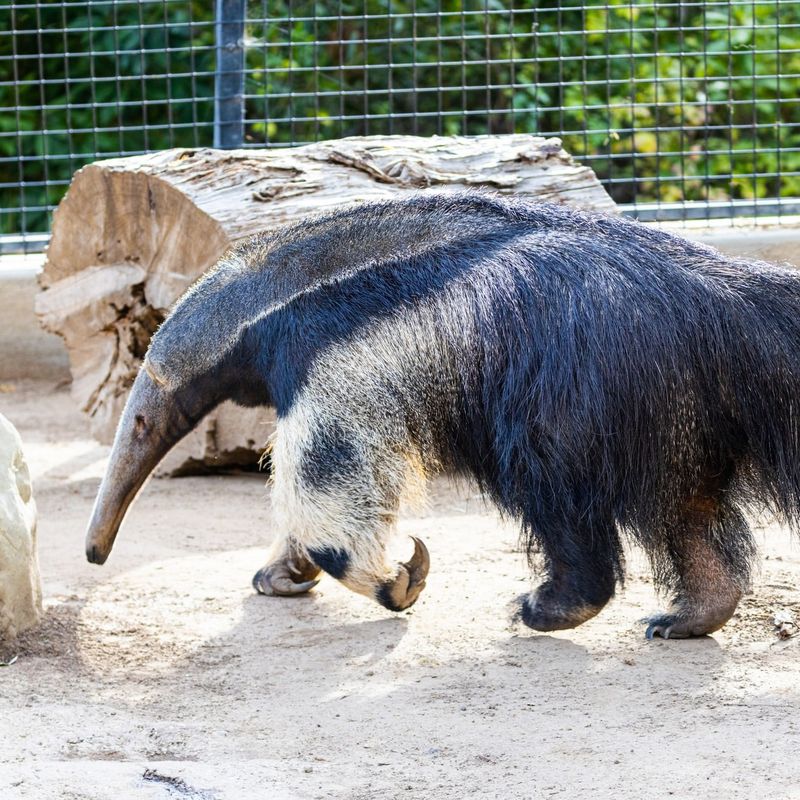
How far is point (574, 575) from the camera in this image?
161 inches

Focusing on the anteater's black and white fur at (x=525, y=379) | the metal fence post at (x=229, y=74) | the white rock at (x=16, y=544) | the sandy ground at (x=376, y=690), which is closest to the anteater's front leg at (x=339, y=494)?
the anteater's black and white fur at (x=525, y=379)

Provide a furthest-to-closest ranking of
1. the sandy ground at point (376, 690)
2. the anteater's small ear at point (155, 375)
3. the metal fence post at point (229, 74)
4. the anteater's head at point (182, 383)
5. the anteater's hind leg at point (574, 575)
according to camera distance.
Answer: the metal fence post at point (229, 74), the anteater's small ear at point (155, 375), the anteater's head at point (182, 383), the anteater's hind leg at point (574, 575), the sandy ground at point (376, 690)

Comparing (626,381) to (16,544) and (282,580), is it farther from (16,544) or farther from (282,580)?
(16,544)

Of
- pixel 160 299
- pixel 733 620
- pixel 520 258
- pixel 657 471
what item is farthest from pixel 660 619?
pixel 160 299

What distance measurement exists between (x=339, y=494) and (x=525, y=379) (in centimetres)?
69

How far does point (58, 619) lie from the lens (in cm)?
454

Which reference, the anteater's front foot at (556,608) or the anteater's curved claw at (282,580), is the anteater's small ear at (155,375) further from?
the anteater's front foot at (556,608)

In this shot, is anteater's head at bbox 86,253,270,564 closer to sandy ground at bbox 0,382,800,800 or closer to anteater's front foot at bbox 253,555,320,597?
sandy ground at bbox 0,382,800,800

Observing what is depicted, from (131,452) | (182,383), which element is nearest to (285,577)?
(131,452)

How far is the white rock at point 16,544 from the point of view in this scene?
4121 millimetres

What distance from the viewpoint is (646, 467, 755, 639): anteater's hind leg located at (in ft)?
13.6

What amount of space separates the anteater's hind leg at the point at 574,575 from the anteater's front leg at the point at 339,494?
51cm

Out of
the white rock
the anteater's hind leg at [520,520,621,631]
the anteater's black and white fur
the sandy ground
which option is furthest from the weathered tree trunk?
the anteater's hind leg at [520,520,621,631]

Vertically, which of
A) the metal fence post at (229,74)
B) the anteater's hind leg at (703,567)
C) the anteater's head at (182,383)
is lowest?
the anteater's hind leg at (703,567)
